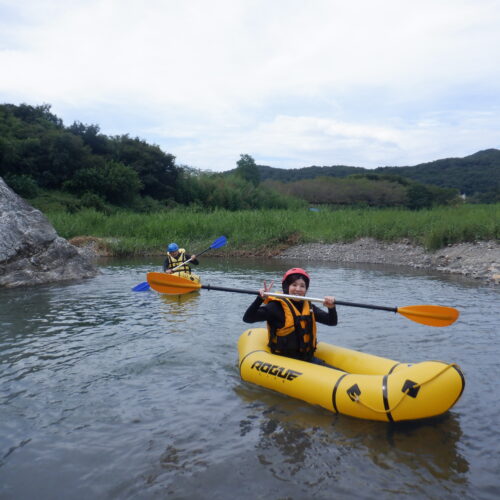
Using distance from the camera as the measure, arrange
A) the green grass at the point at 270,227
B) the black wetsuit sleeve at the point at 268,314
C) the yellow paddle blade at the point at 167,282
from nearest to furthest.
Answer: the black wetsuit sleeve at the point at 268,314 < the yellow paddle blade at the point at 167,282 < the green grass at the point at 270,227

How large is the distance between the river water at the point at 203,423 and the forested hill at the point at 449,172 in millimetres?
37715

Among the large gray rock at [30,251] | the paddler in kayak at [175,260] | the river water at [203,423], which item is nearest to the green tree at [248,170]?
the large gray rock at [30,251]

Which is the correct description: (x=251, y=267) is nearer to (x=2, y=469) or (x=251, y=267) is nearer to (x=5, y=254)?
(x=5, y=254)

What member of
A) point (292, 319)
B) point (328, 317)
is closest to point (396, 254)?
point (328, 317)

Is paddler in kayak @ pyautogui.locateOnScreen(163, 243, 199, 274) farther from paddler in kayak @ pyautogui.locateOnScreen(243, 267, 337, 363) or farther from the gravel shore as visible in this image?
the gravel shore

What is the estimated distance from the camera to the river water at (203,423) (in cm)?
276

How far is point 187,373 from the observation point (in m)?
4.51

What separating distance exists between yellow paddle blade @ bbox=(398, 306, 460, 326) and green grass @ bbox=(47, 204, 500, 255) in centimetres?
900

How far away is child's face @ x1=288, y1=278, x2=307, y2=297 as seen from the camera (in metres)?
4.32

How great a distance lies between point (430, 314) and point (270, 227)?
12278mm

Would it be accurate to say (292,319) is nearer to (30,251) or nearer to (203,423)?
(203,423)

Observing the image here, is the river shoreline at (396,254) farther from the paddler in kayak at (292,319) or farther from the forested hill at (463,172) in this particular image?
the forested hill at (463,172)

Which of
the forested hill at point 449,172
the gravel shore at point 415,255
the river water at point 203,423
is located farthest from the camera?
the forested hill at point 449,172

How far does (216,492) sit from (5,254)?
26.6 ft
